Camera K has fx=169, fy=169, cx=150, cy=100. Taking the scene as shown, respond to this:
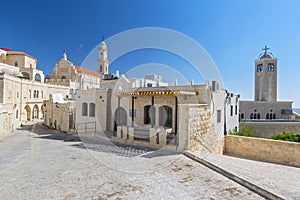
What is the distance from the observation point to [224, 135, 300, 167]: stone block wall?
8.62m

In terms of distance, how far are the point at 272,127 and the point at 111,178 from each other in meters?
27.1

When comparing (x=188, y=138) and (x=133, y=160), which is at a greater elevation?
(x=188, y=138)

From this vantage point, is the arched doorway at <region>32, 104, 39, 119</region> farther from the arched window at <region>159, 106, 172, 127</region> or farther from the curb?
the curb

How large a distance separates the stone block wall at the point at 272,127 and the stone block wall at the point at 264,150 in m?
15.8

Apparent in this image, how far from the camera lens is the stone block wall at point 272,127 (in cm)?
2411

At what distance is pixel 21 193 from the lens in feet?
12.9

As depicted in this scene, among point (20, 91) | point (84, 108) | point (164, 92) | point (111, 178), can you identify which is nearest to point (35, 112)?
point (20, 91)

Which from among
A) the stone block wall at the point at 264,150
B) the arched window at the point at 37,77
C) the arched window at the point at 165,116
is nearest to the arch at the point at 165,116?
the arched window at the point at 165,116

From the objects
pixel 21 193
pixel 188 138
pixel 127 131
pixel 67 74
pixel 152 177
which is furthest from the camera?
pixel 67 74

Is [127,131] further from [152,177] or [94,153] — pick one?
[152,177]

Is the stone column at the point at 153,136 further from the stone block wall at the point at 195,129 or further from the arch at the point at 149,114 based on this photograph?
the arch at the point at 149,114

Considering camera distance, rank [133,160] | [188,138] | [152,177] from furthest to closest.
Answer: [188,138] < [133,160] < [152,177]

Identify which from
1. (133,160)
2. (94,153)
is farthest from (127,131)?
(133,160)

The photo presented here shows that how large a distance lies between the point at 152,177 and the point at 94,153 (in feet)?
11.6
